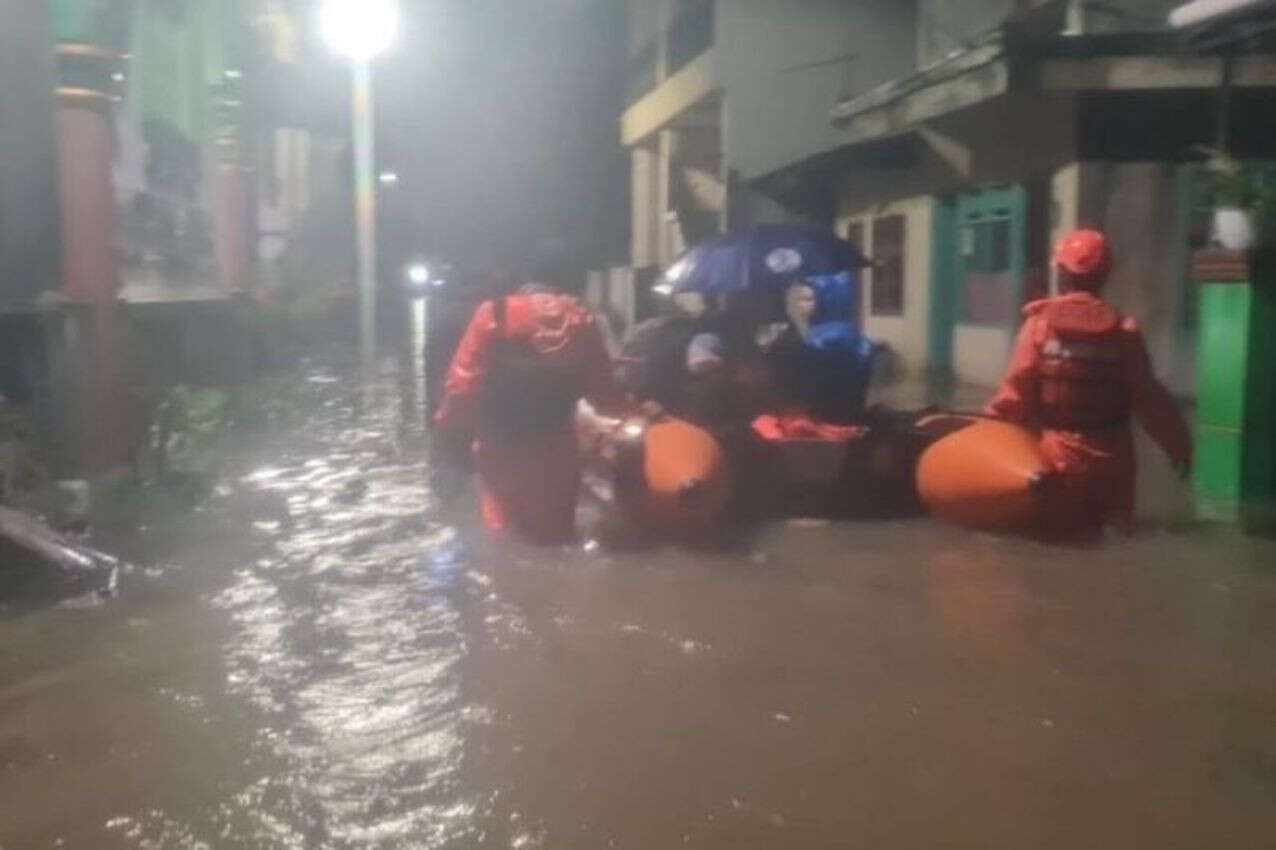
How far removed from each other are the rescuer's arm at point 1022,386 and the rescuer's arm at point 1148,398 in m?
0.46

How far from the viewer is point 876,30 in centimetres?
2188

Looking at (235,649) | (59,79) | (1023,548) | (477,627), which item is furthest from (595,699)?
(59,79)

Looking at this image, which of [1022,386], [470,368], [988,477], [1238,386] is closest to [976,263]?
[1238,386]

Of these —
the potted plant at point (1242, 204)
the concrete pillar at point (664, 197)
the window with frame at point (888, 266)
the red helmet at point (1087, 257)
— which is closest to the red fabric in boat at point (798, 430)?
the red helmet at point (1087, 257)

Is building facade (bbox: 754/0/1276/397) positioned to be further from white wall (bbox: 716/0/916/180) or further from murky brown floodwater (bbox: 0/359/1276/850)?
murky brown floodwater (bbox: 0/359/1276/850)

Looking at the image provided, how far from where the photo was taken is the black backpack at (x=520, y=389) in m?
7.50

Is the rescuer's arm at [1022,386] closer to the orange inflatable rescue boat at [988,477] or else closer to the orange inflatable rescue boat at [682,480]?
the orange inflatable rescue boat at [988,477]

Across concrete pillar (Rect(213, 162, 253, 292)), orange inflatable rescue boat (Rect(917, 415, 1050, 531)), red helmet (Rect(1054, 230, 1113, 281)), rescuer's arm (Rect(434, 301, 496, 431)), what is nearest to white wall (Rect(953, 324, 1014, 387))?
orange inflatable rescue boat (Rect(917, 415, 1050, 531))

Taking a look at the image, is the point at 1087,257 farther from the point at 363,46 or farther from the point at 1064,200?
the point at 363,46

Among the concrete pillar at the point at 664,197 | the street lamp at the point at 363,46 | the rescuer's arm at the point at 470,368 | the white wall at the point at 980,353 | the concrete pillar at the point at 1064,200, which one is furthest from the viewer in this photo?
the concrete pillar at the point at 664,197

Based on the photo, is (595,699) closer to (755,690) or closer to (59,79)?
(755,690)

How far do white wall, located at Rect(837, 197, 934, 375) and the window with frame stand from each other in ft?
0.31

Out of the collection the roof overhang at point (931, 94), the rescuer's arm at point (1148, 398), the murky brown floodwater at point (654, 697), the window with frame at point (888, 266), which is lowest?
the murky brown floodwater at point (654, 697)

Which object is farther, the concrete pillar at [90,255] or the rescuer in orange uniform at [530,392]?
the concrete pillar at [90,255]
